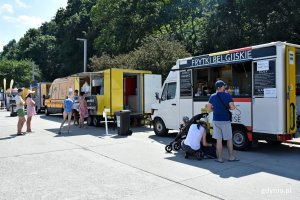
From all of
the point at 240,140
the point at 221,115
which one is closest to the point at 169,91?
the point at 240,140

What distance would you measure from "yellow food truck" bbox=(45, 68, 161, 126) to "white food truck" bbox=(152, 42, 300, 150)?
476 cm

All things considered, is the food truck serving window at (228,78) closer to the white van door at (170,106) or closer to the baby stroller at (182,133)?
the white van door at (170,106)

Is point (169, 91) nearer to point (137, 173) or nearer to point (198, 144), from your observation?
point (198, 144)

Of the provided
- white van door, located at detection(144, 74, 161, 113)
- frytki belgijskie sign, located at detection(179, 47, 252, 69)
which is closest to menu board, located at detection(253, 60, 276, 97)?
frytki belgijskie sign, located at detection(179, 47, 252, 69)

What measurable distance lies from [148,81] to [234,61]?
25.5ft

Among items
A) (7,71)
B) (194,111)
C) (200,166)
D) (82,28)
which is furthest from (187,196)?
(7,71)

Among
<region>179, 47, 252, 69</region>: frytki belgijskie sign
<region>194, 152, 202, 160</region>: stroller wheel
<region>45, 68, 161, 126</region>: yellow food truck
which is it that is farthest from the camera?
<region>45, 68, 161, 126</region>: yellow food truck

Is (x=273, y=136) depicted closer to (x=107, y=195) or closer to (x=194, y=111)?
(x=194, y=111)

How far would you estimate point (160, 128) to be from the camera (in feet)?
42.8

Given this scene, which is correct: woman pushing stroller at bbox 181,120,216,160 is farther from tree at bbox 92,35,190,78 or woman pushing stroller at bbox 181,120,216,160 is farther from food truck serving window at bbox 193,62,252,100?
tree at bbox 92,35,190,78

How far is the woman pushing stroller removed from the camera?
8.52 m

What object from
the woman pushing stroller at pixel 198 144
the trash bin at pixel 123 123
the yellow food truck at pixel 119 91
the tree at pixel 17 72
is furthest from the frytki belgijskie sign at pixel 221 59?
the tree at pixel 17 72

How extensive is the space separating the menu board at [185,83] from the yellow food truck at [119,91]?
486 centimetres

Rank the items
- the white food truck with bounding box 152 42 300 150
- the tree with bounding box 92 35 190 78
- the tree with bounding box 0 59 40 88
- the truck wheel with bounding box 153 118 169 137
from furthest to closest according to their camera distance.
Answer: the tree with bounding box 0 59 40 88, the tree with bounding box 92 35 190 78, the truck wheel with bounding box 153 118 169 137, the white food truck with bounding box 152 42 300 150
